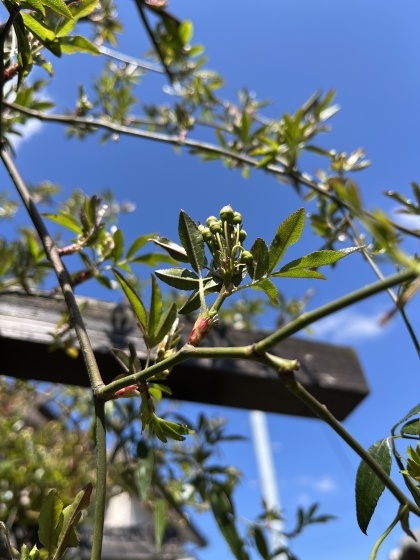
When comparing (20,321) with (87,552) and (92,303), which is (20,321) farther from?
(87,552)

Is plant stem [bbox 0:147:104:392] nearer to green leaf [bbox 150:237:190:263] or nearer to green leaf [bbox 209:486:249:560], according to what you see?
green leaf [bbox 150:237:190:263]

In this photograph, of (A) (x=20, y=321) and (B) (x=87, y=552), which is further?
(B) (x=87, y=552)

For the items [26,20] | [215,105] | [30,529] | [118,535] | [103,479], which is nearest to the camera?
[103,479]

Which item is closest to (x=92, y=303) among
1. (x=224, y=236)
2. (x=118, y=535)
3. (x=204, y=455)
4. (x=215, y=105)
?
(x=204, y=455)

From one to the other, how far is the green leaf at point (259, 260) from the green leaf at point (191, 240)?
0.15 feet

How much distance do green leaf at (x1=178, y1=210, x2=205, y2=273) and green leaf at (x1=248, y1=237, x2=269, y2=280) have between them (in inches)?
1.8

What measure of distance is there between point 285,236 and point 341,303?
17 centimetres

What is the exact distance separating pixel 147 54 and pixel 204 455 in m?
1.48

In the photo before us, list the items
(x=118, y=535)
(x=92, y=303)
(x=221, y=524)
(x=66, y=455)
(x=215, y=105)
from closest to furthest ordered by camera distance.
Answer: (x=221, y=524) → (x=92, y=303) → (x=215, y=105) → (x=66, y=455) → (x=118, y=535)

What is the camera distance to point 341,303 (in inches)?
10.7

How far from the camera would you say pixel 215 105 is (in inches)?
74.6

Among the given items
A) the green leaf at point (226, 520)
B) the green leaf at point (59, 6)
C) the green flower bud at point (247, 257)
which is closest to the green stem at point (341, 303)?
the green flower bud at point (247, 257)

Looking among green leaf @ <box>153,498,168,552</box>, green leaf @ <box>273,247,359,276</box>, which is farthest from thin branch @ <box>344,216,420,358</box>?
green leaf @ <box>153,498,168,552</box>

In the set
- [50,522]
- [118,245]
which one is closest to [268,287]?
[50,522]
